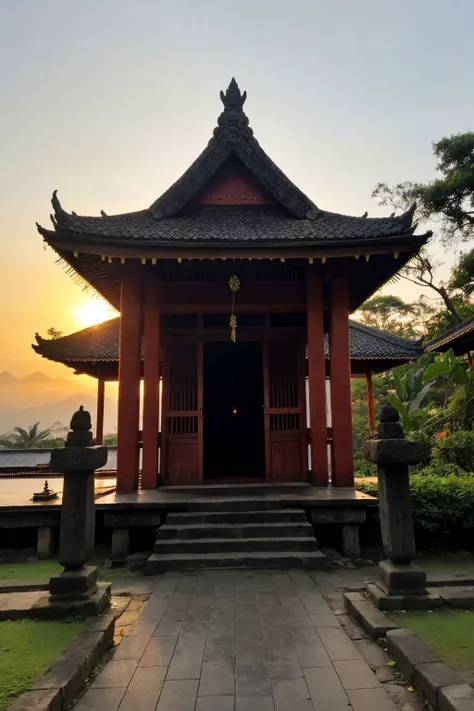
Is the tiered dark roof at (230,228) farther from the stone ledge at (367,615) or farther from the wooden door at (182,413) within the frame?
the stone ledge at (367,615)

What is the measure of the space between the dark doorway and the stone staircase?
566cm

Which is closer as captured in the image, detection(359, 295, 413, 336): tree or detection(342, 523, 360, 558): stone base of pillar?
detection(342, 523, 360, 558): stone base of pillar

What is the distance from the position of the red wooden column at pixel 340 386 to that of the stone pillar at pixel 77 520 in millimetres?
4874

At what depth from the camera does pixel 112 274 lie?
9.77 metres

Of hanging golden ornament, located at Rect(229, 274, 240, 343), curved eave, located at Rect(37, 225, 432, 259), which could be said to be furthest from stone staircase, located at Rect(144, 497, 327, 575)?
curved eave, located at Rect(37, 225, 432, 259)

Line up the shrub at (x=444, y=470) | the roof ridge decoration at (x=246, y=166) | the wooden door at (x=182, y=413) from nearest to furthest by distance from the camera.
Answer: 1. the wooden door at (x=182, y=413)
2. the roof ridge decoration at (x=246, y=166)
3. the shrub at (x=444, y=470)

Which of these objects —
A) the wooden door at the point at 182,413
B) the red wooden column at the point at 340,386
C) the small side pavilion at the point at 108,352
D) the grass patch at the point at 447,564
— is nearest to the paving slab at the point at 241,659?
the grass patch at the point at 447,564

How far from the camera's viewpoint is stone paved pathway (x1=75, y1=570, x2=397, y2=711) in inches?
121

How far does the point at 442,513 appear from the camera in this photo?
7.14 meters

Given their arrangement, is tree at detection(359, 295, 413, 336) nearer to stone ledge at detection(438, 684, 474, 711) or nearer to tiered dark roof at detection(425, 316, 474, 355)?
tiered dark roof at detection(425, 316, 474, 355)

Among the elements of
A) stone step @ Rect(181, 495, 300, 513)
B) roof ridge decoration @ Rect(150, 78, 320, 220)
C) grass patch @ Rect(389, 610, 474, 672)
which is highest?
roof ridge decoration @ Rect(150, 78, 320, 220)

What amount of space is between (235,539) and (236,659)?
2958mm

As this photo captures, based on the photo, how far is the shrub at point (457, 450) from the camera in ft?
40.9

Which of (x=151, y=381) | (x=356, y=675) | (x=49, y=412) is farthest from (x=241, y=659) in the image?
(x=49, y=412)
